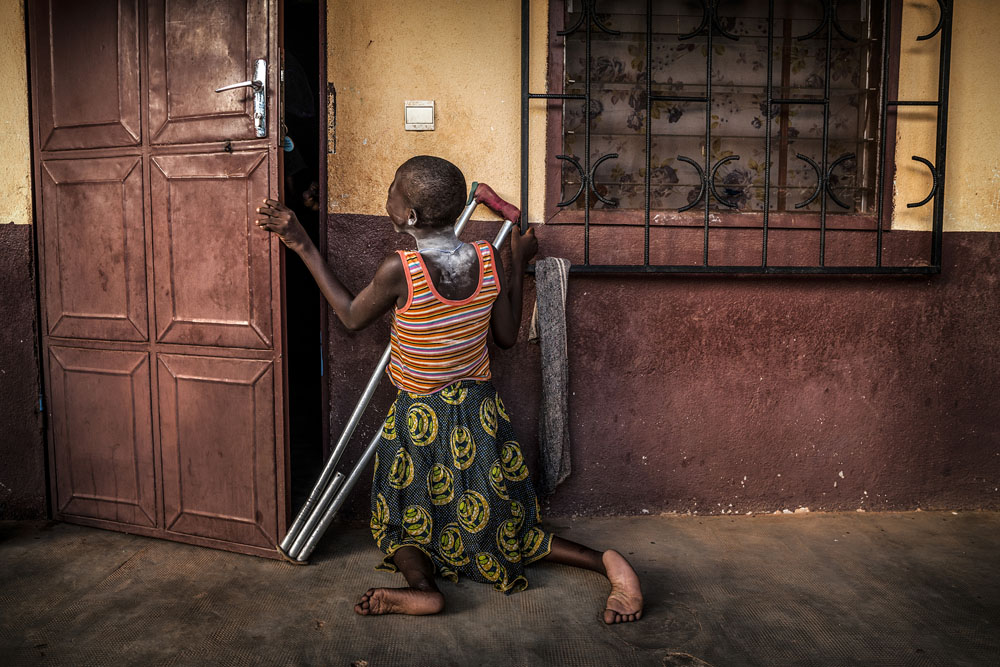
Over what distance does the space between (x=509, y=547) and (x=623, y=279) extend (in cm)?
122

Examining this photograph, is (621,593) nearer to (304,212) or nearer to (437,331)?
(437,331)

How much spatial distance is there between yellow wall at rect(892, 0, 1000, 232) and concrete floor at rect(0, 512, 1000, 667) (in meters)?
1.37

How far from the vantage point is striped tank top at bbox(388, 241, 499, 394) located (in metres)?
2.29

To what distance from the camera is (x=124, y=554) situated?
2.77 m

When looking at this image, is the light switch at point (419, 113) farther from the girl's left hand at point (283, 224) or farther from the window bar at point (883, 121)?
the window bar at point (883, 121)

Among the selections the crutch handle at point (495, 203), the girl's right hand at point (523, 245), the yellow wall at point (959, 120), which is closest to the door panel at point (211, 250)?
the crutch handle at point (495, 203)

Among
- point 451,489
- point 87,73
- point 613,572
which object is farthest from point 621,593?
point 87,73

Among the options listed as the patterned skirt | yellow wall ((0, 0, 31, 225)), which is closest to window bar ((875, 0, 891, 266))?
the patterned skirt

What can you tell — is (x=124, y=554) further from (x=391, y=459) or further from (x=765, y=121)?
(x=765, y=121)

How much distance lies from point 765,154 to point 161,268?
2516 mm

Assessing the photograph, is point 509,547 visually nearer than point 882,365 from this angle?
Yes

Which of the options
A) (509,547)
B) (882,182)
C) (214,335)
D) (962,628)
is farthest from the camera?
(882,182)

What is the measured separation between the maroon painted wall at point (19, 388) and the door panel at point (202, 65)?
2.84 feet

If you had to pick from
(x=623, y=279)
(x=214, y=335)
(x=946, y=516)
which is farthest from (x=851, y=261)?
(x=214, y=335)
